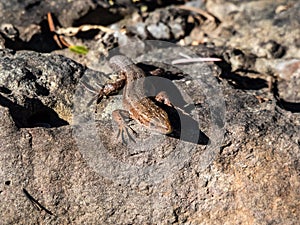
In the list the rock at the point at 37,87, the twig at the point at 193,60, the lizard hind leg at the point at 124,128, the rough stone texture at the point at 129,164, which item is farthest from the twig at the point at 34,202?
the twig at the point at 193,60

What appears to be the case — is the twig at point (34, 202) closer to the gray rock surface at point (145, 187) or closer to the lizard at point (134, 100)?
the gray rock surface at point (145, 187)

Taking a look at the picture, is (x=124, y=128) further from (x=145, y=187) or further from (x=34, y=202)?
(x=34, y=202)

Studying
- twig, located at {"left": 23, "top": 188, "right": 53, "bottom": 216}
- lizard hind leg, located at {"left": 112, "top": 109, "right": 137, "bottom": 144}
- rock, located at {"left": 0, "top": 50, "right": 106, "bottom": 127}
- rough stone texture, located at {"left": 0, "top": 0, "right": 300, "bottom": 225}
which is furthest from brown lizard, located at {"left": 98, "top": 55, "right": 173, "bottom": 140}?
twig, located at {"left": 23, "top": 188, "right": 53, "bottom": 216}

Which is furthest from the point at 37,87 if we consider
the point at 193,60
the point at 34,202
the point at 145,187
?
the point at 193,60

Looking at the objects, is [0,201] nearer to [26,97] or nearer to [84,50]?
[26,97]

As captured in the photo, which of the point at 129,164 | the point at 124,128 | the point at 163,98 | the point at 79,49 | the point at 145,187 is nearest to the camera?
the point at 145,187

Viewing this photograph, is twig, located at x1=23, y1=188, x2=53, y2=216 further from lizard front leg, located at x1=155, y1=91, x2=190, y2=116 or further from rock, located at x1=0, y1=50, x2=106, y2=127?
lizard front leg, located at x1=155, y1=91, x2=190, y2=116

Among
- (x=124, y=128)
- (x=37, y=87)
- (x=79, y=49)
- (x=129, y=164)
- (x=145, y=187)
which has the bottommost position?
(x=79, y=49)

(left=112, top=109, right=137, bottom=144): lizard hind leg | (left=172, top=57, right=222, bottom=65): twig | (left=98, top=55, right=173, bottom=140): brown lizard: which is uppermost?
(left=112, top=109, right=137, bottom=144): lizard hind leg
